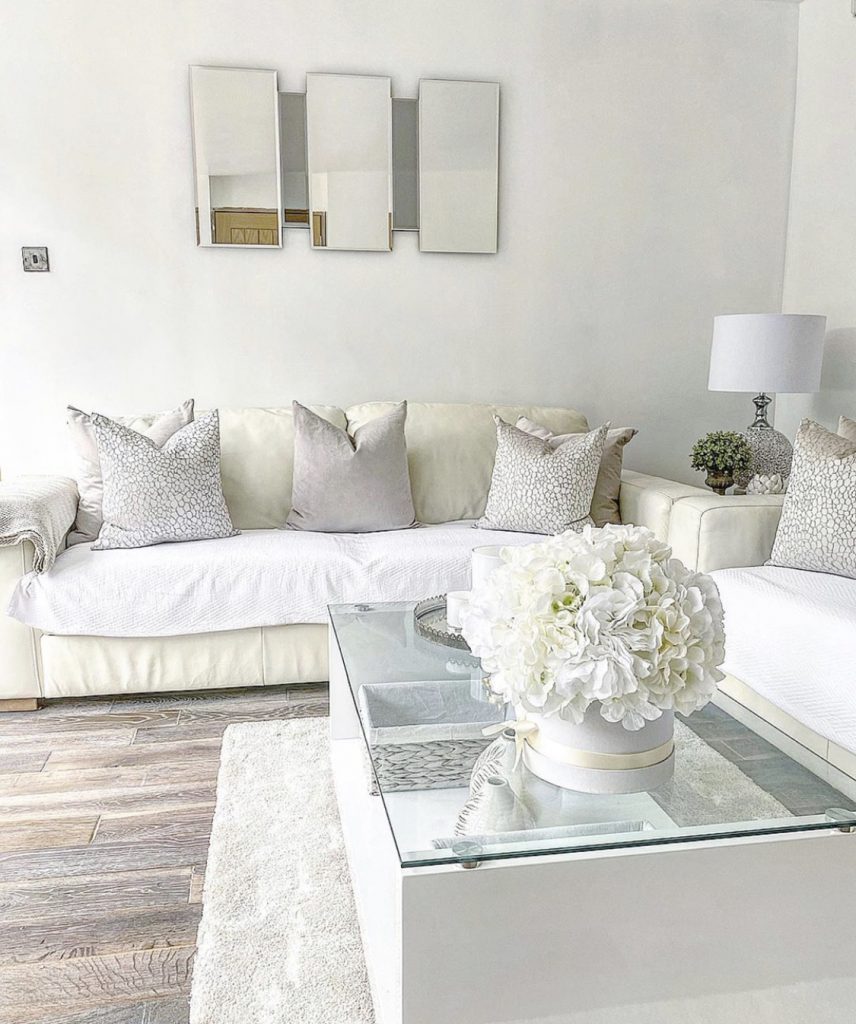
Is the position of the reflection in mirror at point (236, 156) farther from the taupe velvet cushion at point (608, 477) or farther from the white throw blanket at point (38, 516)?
the taupe velvet cushion at point (608, 477)

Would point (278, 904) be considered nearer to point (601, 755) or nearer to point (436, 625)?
point (436, 625)

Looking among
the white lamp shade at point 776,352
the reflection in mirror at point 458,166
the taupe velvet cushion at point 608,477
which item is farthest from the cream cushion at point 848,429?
the reflection in mirror at point 458,166

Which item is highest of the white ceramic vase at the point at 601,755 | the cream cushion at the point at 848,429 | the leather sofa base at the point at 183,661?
the cream cushion at the point at 848,429

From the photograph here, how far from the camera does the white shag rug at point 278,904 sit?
141 cm

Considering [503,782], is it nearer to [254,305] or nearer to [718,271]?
[254,305]

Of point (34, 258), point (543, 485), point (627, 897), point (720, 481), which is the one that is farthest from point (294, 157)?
point (627, 897)

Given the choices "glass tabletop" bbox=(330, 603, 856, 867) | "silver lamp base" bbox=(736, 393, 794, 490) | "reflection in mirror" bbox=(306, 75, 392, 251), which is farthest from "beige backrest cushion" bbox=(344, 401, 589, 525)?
"glass tabletop" bbox=(330, 603, 856, 867)

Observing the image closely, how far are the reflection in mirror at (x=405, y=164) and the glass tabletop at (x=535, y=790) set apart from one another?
7.70 feet

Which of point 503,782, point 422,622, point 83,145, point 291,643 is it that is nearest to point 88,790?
point 291,643

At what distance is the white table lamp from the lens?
3127 millimetres

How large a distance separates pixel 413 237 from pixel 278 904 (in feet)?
8.59

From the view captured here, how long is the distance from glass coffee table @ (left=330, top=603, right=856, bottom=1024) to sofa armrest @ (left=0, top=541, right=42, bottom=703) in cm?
166

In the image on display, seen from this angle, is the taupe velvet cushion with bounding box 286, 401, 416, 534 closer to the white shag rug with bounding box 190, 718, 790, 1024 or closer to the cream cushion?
the white shag rug with bounding box 190, 718, 790, 1024

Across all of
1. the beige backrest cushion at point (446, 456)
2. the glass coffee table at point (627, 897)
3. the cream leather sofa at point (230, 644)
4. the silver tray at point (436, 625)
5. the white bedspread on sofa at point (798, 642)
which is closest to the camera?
the glass coffee table at point (627, 897)
